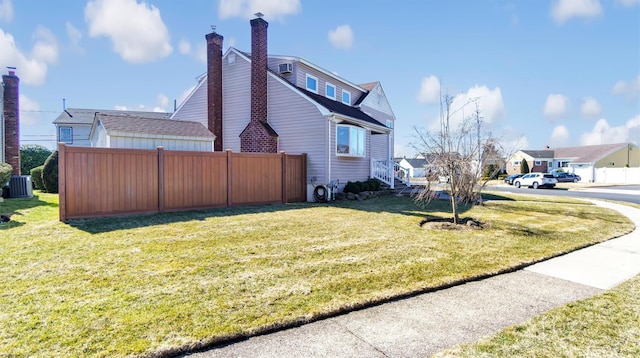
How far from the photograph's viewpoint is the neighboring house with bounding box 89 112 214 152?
11.7 meters

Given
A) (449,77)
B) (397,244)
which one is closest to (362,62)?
(449,77)

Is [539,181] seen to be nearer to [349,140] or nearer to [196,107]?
[349,140]

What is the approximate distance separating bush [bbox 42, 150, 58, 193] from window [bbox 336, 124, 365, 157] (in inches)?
564

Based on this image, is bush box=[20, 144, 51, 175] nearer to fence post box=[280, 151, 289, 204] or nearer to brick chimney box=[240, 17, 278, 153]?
brick chimney box=[240, 17, 278, 153]

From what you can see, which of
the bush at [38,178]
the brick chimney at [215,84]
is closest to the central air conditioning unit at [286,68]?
the brick chimney at [215,84]

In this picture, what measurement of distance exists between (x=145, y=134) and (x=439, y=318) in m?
12.0

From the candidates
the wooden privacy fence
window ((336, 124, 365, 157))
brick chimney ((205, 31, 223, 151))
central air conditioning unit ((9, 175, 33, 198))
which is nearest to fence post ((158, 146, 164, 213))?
the wooden privacy fence

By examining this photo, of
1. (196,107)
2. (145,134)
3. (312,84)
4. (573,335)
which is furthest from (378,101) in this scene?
(573,335)

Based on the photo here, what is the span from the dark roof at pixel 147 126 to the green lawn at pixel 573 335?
40.8 ft

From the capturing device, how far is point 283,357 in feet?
8.77

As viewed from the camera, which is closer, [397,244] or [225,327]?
[225,327]

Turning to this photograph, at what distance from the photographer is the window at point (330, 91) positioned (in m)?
19.4

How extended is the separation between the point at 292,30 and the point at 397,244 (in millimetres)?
13615

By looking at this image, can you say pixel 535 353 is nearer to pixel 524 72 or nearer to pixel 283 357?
pixel 283 357
